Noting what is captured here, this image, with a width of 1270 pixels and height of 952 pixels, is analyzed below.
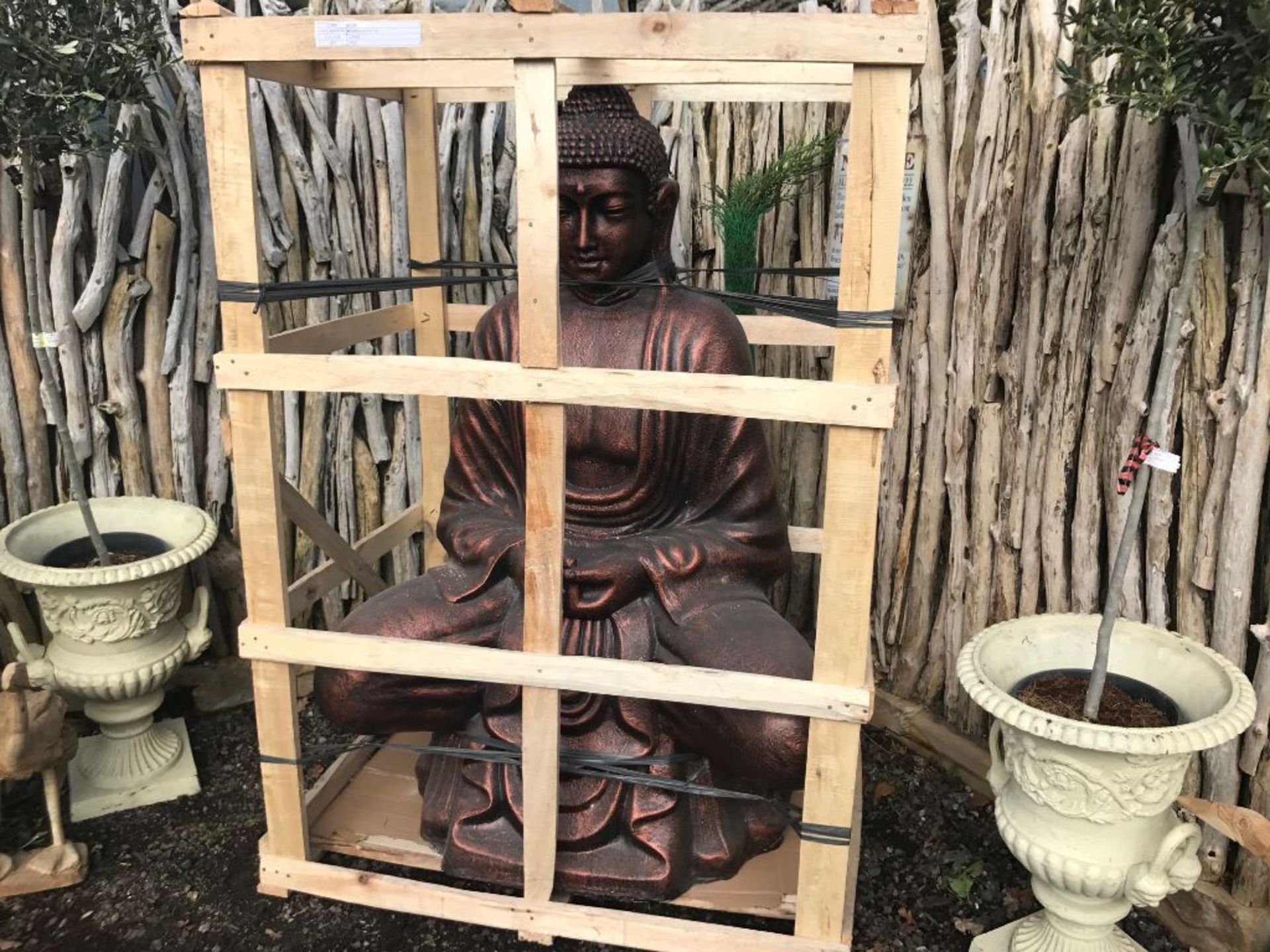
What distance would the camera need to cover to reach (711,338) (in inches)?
91.4

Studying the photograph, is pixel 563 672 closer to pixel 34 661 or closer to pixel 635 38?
pixel 635 38

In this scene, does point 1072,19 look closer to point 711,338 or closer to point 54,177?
point 711,338

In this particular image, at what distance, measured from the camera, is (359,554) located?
2752mm

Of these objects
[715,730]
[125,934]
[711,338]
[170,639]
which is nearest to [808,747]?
[715,730]

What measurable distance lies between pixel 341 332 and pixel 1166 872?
2.07 meters

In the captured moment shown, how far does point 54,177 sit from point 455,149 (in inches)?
45.3

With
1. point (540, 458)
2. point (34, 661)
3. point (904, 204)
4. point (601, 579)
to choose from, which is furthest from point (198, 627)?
point (904, 204)

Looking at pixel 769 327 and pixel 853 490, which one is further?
pixel 769 327

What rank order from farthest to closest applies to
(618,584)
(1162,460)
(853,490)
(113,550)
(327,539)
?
1. (113,550)
2. (327,539)
3. (618,584)
4. (1162,460)
5. (853,490)

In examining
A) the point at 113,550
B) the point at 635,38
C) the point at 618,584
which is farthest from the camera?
the point at 113,550

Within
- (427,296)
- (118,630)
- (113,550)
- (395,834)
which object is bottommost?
(395,834)

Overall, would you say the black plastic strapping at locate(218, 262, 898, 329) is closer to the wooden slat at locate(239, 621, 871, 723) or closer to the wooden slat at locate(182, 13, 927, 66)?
the wooden slat at locate(182, 13, 927, 66)

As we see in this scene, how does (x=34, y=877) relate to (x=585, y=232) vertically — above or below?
below

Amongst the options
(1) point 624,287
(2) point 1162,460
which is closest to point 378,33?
(1) point 624,287
